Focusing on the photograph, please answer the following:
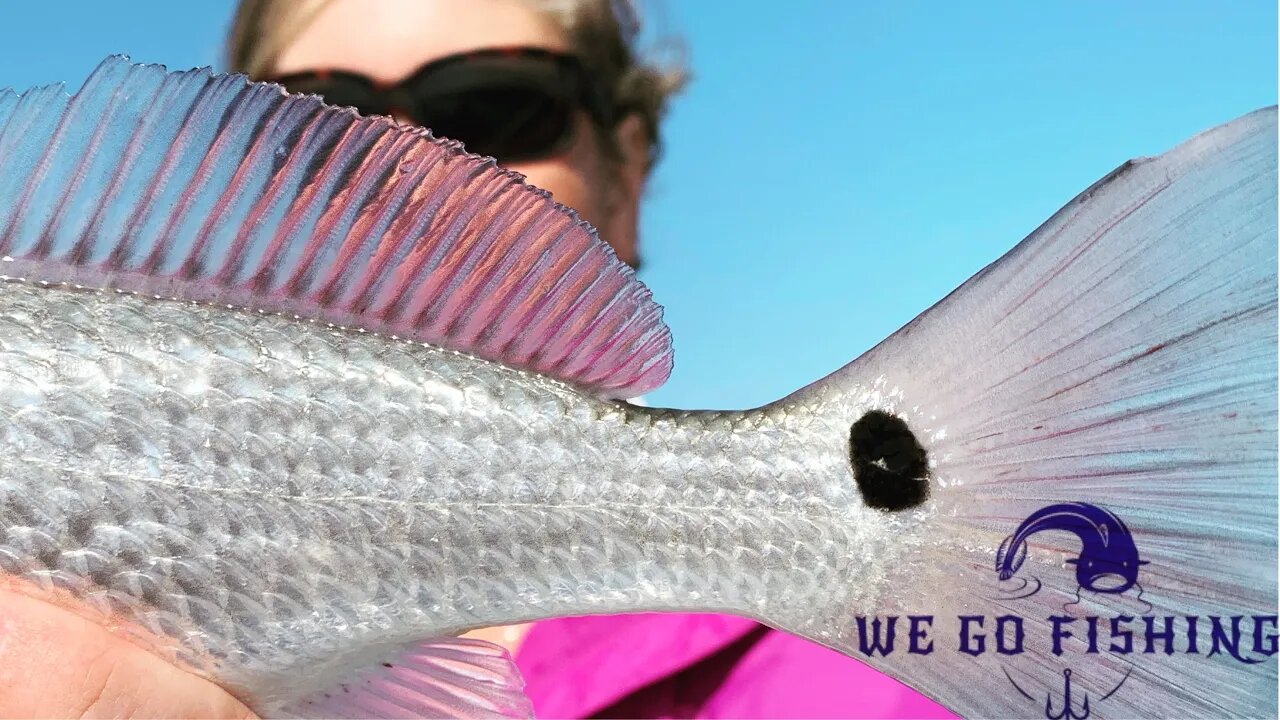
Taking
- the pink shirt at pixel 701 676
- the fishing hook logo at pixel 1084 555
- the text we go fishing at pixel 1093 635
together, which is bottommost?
the pink shirt at pixel 701 676

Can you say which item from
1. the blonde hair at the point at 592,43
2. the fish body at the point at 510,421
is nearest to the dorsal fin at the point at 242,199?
the fish body at the point at 510,421

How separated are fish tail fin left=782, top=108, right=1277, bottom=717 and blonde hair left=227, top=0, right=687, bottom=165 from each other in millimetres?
1361

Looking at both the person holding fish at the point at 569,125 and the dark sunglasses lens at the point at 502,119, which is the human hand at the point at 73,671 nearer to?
the person holding fish at the point at 569,125

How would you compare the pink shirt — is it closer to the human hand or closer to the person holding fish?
the person holding fish

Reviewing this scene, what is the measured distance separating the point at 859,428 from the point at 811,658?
0.86m

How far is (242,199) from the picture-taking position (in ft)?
2.42

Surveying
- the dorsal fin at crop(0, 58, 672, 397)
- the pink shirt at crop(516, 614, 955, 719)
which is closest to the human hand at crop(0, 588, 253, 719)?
the dorsal fin at crop(0, 58, 672, 397)

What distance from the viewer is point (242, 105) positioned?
731 millimetres

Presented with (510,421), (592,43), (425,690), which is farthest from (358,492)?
(592,43)

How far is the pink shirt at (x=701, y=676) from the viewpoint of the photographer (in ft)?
4.73

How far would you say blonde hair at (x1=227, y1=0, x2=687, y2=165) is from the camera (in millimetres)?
1955

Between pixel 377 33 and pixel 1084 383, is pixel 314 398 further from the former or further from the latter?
pixel 377 33

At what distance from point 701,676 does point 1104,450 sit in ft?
3.27

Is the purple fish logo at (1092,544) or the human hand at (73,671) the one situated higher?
the purple fish logo at (1092,544)
